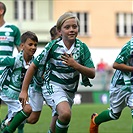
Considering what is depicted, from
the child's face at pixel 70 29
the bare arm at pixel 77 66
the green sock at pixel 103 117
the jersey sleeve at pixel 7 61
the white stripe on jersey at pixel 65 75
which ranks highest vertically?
the child's face at pixel 70 29

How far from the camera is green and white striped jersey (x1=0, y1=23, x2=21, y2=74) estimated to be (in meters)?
10.8

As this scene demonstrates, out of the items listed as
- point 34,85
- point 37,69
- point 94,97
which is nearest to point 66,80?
point 37,69

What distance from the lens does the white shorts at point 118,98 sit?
891cm

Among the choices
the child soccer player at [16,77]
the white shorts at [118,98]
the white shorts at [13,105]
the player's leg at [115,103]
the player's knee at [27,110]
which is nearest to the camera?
the white shorts at [118,98]

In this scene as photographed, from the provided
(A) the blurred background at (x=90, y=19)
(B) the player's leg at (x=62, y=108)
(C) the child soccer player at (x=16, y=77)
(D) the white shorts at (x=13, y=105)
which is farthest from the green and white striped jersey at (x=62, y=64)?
(A) the blurred background at (x=90, y=19)

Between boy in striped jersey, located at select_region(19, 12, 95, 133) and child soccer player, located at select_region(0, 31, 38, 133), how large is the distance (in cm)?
85

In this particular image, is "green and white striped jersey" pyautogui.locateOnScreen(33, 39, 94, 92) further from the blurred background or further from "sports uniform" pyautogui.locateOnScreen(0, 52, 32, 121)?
the blurred background

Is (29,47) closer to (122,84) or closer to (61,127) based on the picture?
(122,84)

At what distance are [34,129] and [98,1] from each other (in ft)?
109

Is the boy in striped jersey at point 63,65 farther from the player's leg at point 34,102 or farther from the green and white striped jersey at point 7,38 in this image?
the green and white striped jersey at point 7,38

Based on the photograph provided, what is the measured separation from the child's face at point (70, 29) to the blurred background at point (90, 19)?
3416cm

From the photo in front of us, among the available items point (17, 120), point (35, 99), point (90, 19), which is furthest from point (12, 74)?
point (90, 19)

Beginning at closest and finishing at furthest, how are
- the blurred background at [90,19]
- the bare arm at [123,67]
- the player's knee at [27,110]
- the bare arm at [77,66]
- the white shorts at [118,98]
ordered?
1. the bare arm at [77,66]
2. the bare arm at [123,67]
3. the white shorts at [118,98]
4. the player's knee at [27,110]
5. the blurred background at [90,19]

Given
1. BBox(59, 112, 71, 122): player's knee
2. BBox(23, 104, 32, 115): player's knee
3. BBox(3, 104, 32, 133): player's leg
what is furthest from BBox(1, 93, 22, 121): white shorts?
BBox(59, 112, 71, 122): player's knee
